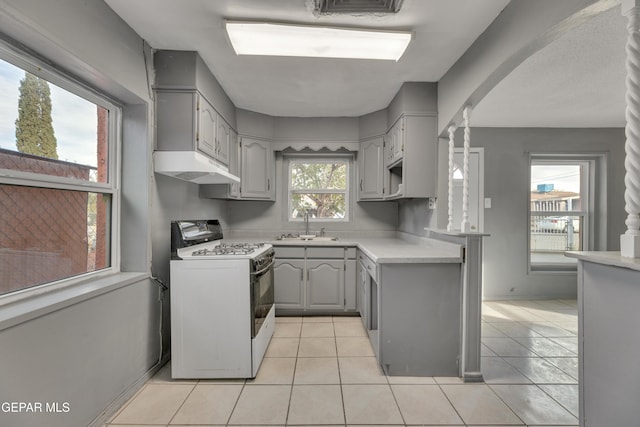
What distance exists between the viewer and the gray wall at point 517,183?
3.65 m

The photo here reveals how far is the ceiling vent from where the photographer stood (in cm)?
156

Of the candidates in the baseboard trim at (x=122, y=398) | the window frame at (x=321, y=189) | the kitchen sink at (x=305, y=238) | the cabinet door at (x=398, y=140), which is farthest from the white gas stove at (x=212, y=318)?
the window frame at (x=321, y=189)

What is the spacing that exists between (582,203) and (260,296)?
448cm

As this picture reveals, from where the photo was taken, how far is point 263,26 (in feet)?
5.62

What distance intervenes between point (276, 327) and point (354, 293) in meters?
0.92

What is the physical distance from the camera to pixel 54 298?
4.38 ft

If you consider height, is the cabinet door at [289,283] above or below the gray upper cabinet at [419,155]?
below

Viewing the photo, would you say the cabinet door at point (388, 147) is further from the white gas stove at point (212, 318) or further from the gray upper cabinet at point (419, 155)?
the white gas stove at point (212, 318)

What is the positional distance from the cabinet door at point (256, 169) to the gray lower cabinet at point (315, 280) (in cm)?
76

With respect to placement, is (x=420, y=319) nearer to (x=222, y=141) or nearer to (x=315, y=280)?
(x=315, y=280)

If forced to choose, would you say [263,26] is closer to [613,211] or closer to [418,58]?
[418,58]

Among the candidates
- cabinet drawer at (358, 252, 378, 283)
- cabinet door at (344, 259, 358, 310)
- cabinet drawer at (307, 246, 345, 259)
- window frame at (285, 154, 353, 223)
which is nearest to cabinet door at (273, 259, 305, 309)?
cabinet drawer at (307, 246, 345, 259)

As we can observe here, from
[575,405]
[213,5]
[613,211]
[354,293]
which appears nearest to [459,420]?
[575,405]

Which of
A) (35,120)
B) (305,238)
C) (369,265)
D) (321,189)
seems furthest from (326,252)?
(35,120)
